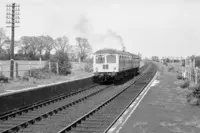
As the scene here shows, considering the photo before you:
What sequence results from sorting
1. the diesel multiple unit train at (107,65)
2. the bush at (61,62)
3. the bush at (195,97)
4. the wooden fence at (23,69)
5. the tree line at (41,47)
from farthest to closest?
the tree line at (41,47) < the bush at (61,62) < the diesel multiple unit train at (107,65) < the wooden fence at (23,69) < the bush at (195,97)

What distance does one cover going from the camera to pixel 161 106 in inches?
507

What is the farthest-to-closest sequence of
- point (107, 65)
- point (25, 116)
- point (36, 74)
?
1. point (36, 74)
2. point (107, 65)
3. point (25, 116)

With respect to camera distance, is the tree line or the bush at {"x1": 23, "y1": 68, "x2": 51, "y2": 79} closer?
the bush at {"x1": 23, "y1": 68, "x2": 51, "y2": 79}

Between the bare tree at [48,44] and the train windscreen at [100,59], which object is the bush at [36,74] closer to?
the train windscreen at [100,59]

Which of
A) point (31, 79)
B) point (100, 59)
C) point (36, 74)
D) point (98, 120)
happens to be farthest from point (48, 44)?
point (98, 120)

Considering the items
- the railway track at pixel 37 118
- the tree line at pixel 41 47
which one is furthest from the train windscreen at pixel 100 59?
the tree line at pixel 41 47

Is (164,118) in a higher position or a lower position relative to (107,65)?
lower

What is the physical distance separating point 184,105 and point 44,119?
7.16m

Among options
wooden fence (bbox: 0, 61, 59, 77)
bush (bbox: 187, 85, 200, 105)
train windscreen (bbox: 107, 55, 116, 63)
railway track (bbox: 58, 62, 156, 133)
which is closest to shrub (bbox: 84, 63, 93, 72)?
wooden fence (bbox: 0, 61, 59, 77)

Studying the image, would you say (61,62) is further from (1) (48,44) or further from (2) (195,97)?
(1) (48,44)

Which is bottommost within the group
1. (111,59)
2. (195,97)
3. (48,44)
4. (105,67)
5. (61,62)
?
(195,97)

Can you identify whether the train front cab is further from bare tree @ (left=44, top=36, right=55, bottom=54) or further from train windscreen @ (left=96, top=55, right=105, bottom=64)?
bare tree @ (left=44, top=36, right=55, bottom=54)

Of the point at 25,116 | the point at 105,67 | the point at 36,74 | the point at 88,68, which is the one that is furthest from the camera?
the point at 88,68

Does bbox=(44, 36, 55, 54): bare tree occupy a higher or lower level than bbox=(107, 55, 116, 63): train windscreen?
higher
